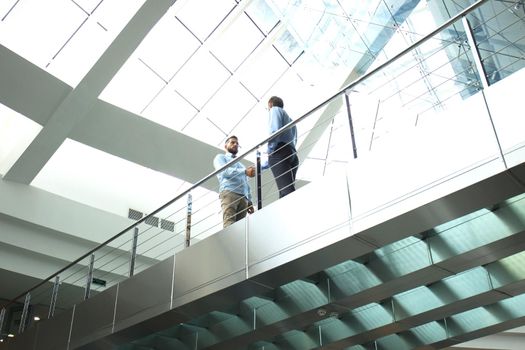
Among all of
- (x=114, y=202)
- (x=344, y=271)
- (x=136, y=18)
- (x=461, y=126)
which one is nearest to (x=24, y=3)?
(x=136, y=18)

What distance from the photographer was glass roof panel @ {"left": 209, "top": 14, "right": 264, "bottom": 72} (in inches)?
454

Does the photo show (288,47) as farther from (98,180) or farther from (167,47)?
(98,180)

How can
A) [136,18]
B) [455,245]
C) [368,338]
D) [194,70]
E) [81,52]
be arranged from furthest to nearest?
1. [194,70]
2. [81,52]
3. [136,18]
4. [368,338]
5. [455,245]

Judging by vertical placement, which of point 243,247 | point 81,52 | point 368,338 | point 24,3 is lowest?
point 368,338

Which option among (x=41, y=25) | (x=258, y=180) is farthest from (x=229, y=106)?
(x=258, y=180)

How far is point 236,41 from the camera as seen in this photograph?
11.7 meters

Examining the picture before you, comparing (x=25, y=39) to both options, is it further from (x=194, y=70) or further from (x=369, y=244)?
(x=369, y=244)

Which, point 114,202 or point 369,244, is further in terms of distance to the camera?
point 114,202

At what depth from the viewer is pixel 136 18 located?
26.0 ft

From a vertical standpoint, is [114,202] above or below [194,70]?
below

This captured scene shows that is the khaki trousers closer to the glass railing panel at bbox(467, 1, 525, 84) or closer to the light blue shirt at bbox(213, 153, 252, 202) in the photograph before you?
the light blue shirt at bbox(213, 153, 252, 202)

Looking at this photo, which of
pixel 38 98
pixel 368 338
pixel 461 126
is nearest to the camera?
pixel 461 126

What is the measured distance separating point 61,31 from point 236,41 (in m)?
3.39

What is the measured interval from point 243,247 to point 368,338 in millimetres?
1728
